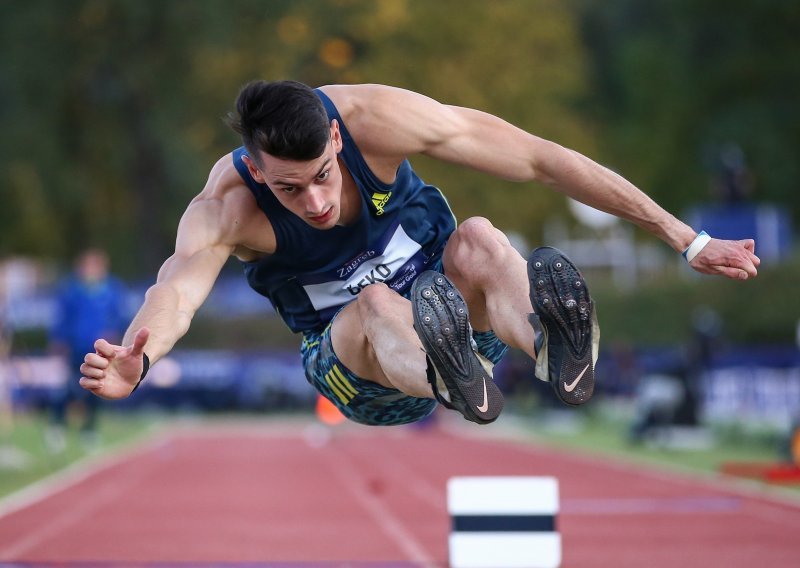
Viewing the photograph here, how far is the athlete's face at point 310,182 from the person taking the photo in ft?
17.9

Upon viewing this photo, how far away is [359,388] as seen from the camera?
6262mm

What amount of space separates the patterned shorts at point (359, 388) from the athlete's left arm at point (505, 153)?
0.92 meters

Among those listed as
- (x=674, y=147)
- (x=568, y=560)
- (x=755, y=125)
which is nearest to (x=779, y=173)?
(x=755, y=125)

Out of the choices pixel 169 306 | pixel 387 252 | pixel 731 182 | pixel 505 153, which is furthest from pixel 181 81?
pixel 169 306

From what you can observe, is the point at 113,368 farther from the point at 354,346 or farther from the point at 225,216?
the point at 354,346

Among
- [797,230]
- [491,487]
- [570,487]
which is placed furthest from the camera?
[797,230]

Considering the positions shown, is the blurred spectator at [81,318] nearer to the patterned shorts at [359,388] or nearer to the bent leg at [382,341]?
the patterned shorts at [359,388]

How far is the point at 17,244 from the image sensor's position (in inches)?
1666

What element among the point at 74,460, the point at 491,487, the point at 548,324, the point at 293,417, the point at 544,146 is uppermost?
the point at 544,146

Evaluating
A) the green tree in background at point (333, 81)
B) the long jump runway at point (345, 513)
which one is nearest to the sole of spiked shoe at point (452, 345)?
the long jump runway at point (345, 513)

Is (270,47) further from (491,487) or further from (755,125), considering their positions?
(491,487)

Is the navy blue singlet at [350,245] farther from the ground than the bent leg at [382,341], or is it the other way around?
the navy blue singlet at [350,245]

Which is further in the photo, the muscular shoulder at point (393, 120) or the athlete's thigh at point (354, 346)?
the athlete's thigh at point (354, 346)

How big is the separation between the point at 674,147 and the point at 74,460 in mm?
30810
